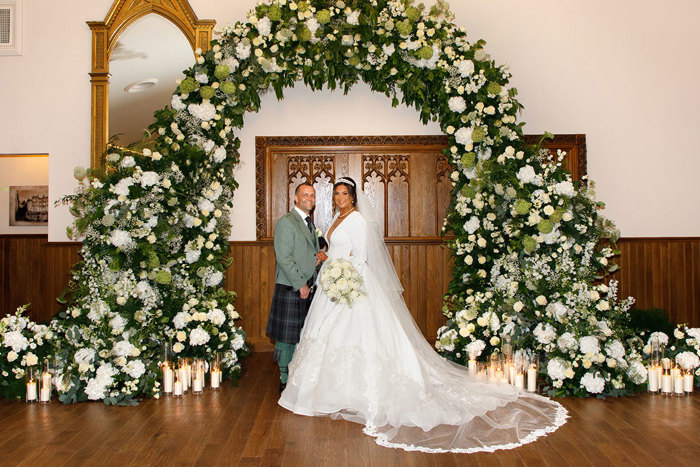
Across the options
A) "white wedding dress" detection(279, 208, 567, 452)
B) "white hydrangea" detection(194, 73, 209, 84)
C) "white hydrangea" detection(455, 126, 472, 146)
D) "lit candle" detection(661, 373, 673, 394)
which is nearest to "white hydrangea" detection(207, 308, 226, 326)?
"white wedding dress" detection(279, 208, 567, 452)

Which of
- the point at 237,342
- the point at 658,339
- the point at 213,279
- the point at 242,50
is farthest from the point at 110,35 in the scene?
the point at 658,339

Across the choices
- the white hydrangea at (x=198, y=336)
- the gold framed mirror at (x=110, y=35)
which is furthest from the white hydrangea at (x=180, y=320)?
the gold framed mirror at (x=110, y=35)

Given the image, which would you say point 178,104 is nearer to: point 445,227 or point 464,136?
point 464,136

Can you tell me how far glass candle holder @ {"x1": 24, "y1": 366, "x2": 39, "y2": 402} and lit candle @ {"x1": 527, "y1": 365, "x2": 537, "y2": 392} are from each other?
175 inches

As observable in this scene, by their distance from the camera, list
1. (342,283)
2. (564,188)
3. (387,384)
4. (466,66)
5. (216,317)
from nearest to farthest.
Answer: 1. (387,384)
2. (342,283)
3. (564,188)
4. (216,317)
5. (466,66)

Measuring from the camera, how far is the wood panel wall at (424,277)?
23.7 feet

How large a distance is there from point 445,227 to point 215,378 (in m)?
3.02

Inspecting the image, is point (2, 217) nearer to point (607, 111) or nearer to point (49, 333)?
point (49, 333)

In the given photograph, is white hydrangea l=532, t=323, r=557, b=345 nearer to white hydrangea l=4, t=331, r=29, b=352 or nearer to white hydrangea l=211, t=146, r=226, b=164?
white hydrangea l=211, t=146, r=226, b=164

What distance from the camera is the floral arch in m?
5.32

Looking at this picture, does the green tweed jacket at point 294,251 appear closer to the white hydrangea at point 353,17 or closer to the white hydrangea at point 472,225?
the white hydrangea at point 472,225

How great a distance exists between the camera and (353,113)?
738 cm

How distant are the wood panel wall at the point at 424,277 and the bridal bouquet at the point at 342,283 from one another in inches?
100.0

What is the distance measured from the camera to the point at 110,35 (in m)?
7.27
